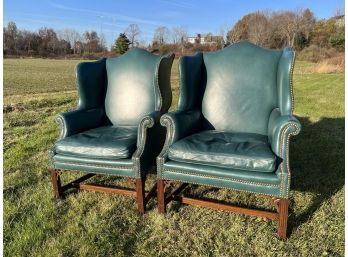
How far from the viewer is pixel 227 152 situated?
8.02 ft

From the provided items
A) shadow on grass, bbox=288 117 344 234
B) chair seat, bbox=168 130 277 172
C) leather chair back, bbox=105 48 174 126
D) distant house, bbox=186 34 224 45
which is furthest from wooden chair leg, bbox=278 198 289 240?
distant house, bbox=186 34 224 45

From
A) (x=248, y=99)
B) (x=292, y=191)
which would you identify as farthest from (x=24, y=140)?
(x=292, y=191)

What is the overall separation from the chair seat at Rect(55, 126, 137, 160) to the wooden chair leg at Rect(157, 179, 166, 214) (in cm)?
35

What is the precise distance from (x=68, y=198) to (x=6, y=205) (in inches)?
20.8

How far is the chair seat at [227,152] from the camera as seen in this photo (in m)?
2.34

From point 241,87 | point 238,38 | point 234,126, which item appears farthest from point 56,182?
point 238,38

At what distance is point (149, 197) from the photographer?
2.88 m

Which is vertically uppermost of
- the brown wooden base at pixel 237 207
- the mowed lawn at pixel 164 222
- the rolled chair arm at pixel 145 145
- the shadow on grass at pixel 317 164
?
the rolled chair arm at pixel 145 145

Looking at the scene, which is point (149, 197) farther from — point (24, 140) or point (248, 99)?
point (24, 140)

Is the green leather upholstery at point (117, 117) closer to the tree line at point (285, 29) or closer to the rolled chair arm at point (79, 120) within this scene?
the rolled chair arm at point (79, 120)

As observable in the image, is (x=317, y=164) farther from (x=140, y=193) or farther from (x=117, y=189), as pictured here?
(x=117, y=189)

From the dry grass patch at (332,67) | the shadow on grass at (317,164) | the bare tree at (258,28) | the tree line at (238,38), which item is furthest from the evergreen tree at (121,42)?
the shadow on grass at (317,164)

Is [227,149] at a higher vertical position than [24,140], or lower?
higher

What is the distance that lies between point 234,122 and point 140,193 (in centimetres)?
118
